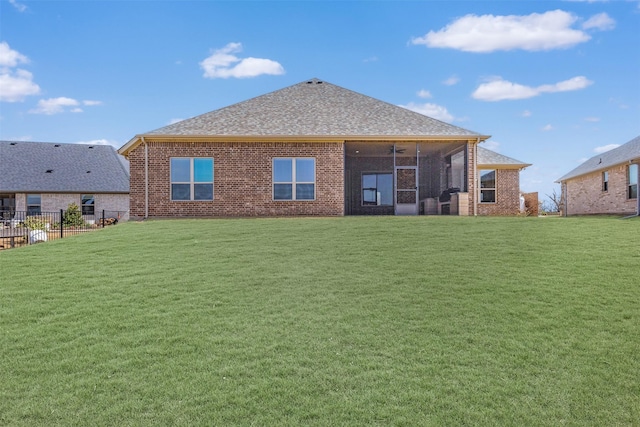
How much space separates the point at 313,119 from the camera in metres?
18.7

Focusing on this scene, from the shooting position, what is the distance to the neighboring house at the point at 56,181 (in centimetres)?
3064

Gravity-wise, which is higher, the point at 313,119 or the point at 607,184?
the point at 313,119

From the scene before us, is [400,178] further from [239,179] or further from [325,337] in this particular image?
[325,337]

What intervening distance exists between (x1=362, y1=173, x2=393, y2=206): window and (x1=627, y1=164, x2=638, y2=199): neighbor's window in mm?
11182

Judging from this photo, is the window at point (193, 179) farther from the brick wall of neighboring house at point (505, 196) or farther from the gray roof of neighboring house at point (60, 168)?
the gray roof of neighboring house at point (60, 168)

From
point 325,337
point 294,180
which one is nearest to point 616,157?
point 294,180

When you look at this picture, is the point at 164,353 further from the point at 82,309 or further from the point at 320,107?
the point at 320,107

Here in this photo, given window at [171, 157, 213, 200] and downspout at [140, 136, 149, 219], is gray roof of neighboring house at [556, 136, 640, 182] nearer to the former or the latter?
window at [171, 157, 213, 200]

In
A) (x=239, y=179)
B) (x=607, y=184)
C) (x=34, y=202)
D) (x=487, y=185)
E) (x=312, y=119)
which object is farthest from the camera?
(x=34, y=202)

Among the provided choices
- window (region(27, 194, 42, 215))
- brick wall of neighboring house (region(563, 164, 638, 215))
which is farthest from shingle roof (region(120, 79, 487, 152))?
window (region(27, 194, 42, 215))

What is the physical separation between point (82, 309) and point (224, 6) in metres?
12.3

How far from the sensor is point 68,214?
2531 cm

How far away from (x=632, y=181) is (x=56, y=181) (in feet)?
113

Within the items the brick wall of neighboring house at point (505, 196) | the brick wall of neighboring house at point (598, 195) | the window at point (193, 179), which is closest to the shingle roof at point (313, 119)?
the window at point (193, 179)
